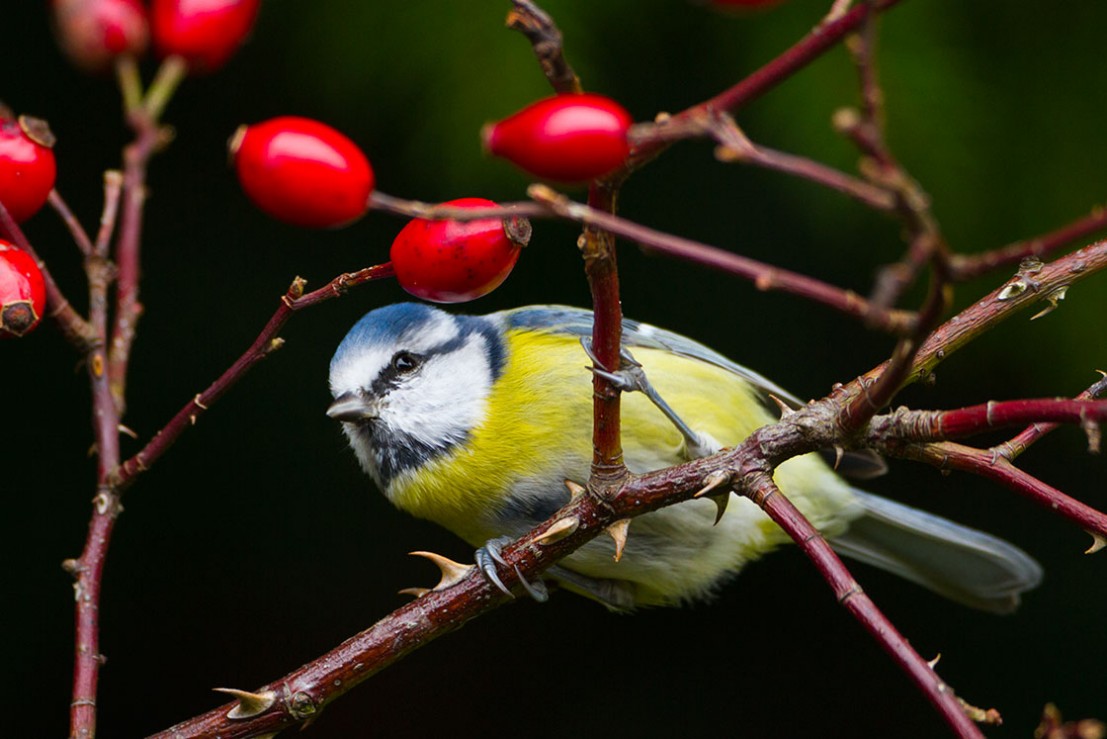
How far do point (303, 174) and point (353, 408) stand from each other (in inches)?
37.8

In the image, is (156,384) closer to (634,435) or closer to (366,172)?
(634,435)

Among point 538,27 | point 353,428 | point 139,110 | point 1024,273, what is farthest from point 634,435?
point 139,110

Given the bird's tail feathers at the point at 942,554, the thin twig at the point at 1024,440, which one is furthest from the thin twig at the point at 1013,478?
the bird's tail feathers at the point at 942,554

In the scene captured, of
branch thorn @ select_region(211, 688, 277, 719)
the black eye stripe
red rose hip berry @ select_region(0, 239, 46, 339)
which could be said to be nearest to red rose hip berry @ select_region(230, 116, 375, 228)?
red rose hip berry @ select_region(0, 239, 46, 339)

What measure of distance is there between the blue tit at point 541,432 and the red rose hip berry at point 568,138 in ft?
2.96

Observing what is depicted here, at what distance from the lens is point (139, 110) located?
1.88 ft

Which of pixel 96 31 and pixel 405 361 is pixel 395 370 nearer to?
pixel 405 361

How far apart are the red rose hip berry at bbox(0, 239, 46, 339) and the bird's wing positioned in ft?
3.24

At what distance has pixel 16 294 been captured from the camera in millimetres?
939

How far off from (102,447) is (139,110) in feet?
2.22

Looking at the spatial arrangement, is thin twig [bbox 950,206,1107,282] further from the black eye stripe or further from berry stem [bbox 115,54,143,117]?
the black eye stripe

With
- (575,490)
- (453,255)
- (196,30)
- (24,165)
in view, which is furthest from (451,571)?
(196,30)

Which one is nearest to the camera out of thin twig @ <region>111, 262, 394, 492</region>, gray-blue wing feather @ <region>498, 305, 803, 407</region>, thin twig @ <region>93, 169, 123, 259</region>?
thin twig @ <region>111, 262, 394, 492</region>

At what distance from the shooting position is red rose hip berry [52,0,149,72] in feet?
1.95
